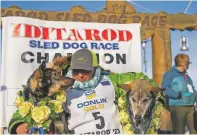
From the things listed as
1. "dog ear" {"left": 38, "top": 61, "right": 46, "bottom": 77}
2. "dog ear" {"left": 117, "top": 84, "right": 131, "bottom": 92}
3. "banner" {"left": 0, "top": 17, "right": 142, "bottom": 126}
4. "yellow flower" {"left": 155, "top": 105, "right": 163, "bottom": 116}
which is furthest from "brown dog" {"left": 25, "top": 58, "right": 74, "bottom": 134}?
"yellow flower" {"left": 155, "top": 105, "right": 163, "bottom": 116}

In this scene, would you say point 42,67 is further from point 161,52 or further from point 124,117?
point 161,52

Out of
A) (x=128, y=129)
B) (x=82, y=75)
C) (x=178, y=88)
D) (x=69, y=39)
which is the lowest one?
(x=128, y=129)

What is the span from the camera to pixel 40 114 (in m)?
3.16

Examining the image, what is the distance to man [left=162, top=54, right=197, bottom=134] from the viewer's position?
3635 millimetres

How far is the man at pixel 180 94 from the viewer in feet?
11.9

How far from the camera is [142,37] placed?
371 centimetres

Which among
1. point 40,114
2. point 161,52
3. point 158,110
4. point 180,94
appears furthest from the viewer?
point 161,52

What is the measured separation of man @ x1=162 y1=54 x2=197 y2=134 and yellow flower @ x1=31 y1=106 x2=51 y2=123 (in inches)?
46.0

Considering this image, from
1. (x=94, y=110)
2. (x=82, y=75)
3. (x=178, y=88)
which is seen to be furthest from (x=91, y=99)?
(x=178, y=88)

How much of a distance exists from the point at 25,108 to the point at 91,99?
58cm

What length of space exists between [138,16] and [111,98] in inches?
34.8

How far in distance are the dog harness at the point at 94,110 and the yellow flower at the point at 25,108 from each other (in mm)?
350

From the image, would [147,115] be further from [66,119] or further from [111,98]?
[66,119]

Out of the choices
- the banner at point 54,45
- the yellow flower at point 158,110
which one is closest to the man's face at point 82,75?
the banner at point 54,45
